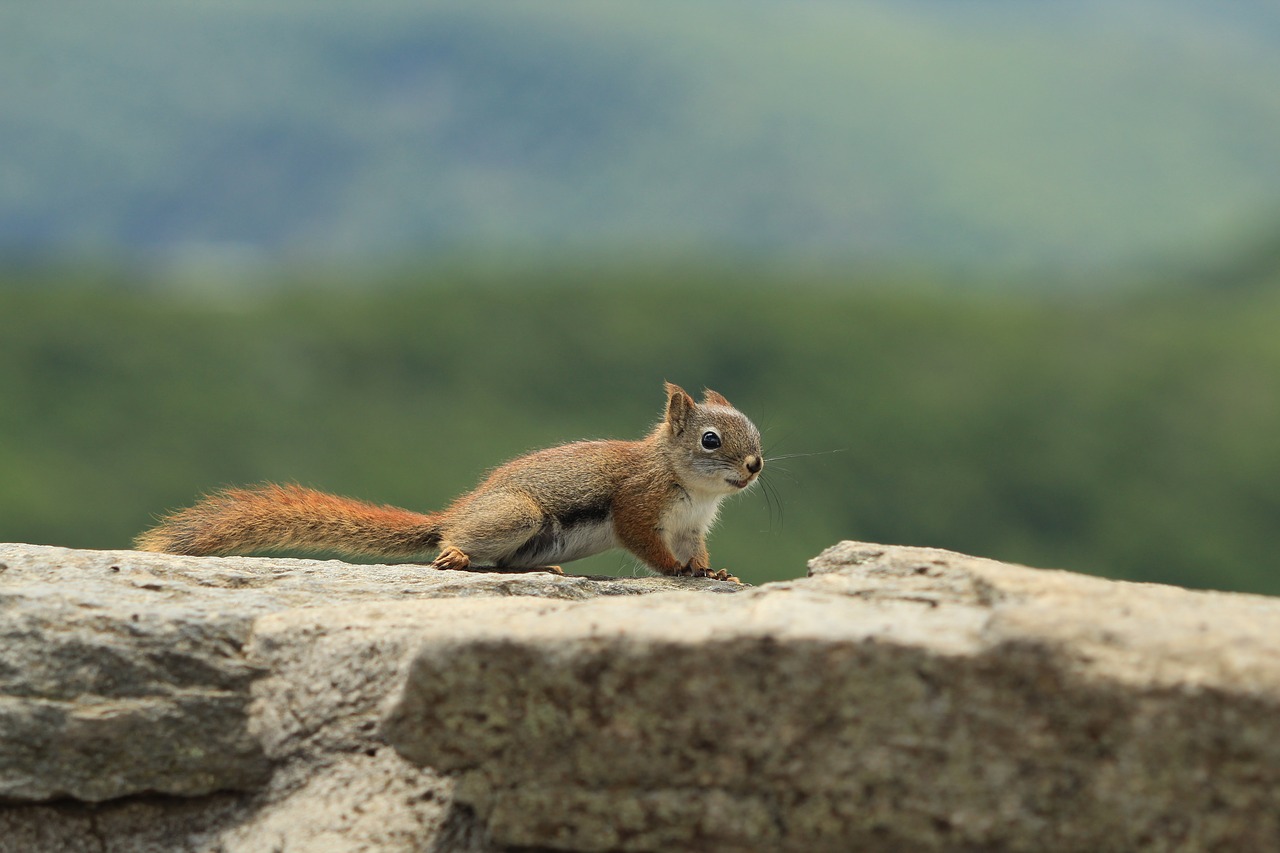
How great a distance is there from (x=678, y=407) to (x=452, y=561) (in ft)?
7.01

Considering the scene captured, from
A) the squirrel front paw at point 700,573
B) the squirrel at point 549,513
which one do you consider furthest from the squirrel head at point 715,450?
the squirrel front paw at point 700,573

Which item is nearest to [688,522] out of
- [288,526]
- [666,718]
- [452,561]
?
[452,561]

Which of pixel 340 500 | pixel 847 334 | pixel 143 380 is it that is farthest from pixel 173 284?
pixel 340 500

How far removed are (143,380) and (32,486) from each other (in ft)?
48.9

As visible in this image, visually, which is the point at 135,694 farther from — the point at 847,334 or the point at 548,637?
the point at 847,334

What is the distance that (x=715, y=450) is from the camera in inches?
454

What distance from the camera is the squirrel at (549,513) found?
10852mm

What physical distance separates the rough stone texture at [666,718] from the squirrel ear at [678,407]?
3541 millimetres

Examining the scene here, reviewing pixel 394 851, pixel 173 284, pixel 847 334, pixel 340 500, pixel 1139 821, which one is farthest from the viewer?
pixel 173 284

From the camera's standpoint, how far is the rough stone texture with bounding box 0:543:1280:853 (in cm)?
583

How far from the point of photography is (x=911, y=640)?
609 centimetres

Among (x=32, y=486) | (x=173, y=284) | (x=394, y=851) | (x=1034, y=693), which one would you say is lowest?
(x=394, y=851)

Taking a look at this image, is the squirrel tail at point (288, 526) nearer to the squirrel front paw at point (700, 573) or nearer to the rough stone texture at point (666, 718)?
the squirrel front paw at point (700, 573)

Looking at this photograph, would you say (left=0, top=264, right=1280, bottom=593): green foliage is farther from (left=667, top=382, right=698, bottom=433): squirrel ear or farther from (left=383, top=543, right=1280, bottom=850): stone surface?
(left=383, top=543, right=1280, bottom=850): stone surface
